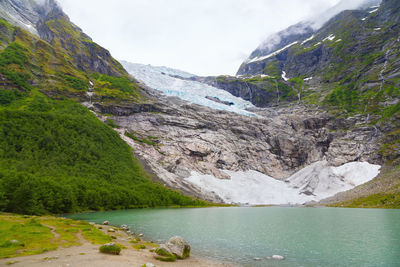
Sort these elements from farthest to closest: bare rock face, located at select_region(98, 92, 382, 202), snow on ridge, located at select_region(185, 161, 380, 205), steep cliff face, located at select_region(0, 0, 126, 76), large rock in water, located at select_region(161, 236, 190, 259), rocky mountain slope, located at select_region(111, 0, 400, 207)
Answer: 1. steep cliff face, located at select_region(0, 0, 126, 76)
2. rocky mountain slope, located at select_region(111, 0, 400, 207)
3. bare rock face, located at select_region(98, 92, 382, 202)
4. snow on ridge, located at select_region(185, 161, 380, 205)
5. large rock in water, located at select_region(161, 236, 190, 259)

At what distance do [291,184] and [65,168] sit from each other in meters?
95.9

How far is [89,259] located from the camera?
13375 mm

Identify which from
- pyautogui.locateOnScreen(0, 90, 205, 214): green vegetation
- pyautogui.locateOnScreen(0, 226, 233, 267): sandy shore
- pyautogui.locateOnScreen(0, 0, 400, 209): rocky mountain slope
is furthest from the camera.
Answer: pyautogui.locateOnScreen(0, 0, 400, 209): rocky mountain slope

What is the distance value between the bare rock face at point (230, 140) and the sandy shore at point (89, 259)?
244 feet

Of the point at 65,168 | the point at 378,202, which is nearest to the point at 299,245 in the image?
the point at 378,202

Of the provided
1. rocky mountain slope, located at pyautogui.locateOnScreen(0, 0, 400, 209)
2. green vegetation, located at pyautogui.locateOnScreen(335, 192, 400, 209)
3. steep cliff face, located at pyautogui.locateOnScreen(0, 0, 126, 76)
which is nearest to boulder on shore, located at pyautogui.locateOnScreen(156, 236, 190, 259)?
rocky mountain slope, located at pyautogui.locateOnScreen(0, 0, 400, 209)

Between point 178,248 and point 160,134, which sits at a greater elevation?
point 160,134

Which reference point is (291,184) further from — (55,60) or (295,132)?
(55,60)

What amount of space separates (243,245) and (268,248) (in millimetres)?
2319

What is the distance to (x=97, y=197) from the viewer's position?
2341 inches

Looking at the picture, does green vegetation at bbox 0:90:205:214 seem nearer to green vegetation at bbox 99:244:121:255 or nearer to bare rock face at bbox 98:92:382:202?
bare rock face at bbox 98:92:382:202

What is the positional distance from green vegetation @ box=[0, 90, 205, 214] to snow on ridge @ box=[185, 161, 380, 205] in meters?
21.2

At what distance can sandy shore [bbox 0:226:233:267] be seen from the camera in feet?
39.7

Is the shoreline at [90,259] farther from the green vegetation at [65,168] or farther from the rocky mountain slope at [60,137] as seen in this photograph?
the rocky mountain slope at [60,137]
